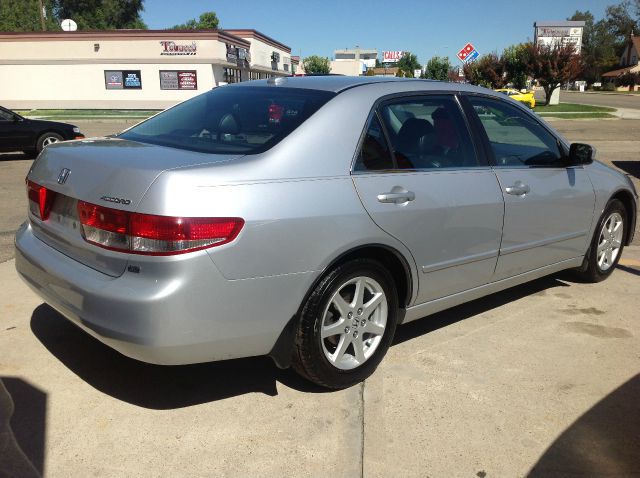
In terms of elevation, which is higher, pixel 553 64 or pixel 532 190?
pixel 553 64

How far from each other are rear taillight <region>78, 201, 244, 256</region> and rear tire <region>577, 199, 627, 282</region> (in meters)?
3.51

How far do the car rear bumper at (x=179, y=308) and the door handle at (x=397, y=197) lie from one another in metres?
0.64

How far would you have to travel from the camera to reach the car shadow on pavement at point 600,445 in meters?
2.80

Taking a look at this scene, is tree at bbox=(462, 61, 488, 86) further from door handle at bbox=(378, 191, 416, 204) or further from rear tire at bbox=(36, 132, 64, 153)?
door handle at bbox=(378, 191, 416, 204)

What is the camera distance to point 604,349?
4.07m

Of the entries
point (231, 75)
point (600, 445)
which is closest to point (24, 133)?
point (600, 445)

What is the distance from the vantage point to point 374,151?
11.1ft

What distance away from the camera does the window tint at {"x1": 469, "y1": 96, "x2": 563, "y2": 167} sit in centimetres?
421

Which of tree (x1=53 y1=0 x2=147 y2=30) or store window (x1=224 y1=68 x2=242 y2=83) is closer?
store window (x1=224 y1=68 x2=242 y2=83)

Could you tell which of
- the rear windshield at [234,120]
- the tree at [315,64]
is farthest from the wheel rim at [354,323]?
the tree at [315,64]

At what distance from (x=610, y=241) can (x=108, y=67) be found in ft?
120

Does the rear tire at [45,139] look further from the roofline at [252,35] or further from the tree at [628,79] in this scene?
the tree at [628,79]

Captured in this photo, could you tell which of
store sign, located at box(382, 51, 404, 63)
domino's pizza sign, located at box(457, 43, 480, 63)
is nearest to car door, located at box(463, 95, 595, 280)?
domino's pizza sign, located at box(457, 43, 480, 63)

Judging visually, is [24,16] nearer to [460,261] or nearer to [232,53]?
[232,53]
